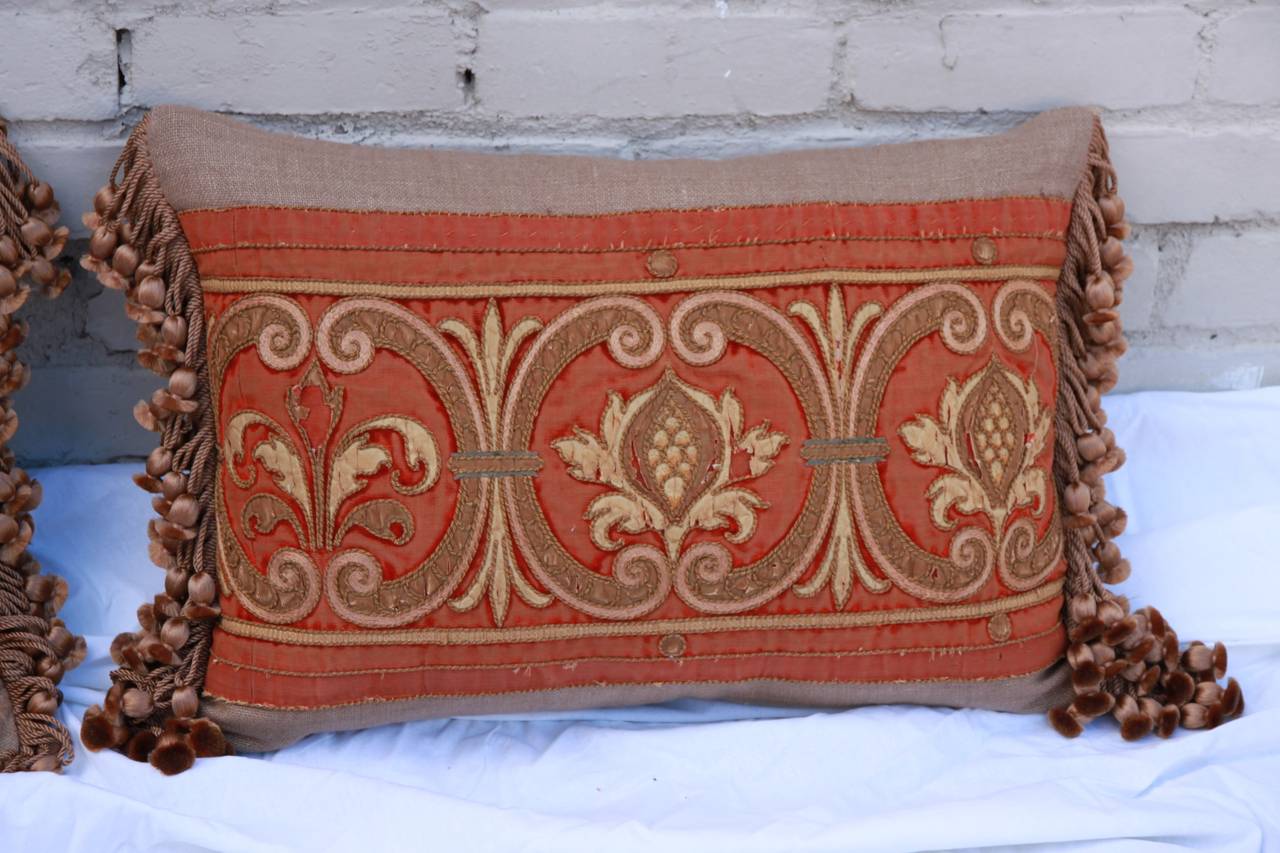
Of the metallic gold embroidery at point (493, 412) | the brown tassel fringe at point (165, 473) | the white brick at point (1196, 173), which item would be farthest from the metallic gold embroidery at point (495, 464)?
the white brick at point (1196, 173)

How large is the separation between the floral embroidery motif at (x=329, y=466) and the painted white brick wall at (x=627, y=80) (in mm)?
318

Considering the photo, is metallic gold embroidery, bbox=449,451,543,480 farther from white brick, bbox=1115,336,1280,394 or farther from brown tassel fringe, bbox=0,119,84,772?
white brick, bbox=1115,336,1280,394

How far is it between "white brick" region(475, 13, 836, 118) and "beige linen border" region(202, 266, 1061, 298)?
246mm

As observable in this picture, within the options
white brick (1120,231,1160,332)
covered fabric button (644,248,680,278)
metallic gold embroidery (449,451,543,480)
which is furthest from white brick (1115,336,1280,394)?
metallic gold embroidery (449,451,543,480)

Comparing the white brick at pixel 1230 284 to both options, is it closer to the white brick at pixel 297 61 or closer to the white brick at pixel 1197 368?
the white brick at pixel 1197 368

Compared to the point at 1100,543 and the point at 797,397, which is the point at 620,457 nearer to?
the point at 797,397

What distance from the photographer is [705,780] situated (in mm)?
794

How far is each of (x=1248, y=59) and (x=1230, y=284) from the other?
8.9 inches

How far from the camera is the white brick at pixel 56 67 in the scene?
0.88 m

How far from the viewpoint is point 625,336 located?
768 millimetres

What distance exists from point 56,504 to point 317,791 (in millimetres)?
451

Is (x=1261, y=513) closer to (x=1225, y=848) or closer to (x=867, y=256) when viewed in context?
(x=1225, y=848)

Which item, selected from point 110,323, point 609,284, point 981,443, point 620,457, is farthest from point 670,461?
point 110,323

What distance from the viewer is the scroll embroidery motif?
75cm
